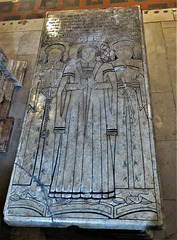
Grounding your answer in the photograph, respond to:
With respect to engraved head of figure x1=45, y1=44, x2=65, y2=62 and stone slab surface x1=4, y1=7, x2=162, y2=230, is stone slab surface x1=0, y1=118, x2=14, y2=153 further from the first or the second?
engraved head of figure x1=45, y1=44, x2=65, y2=62

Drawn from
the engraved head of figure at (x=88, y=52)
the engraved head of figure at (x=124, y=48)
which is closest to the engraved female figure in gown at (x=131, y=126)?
the engraved head of figure at (x=124, y=48)

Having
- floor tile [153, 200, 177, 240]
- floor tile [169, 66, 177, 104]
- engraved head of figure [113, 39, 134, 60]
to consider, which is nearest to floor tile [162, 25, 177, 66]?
floor tile [169, 66, 177, 104]

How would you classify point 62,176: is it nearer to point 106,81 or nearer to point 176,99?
point 106,81

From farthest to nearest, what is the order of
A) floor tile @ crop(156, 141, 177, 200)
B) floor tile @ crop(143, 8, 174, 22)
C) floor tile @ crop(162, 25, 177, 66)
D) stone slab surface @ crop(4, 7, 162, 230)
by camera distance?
floor tile @ crop(143, 8, 174, 22) < floor tile @ crop(162, 25, 177, 66) < floor tile @ crop(156, 141, 177, 200) < stone slab surface @ crop(4, 7, 162, 230)

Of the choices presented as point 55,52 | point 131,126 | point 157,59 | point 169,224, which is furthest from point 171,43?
point 169,224

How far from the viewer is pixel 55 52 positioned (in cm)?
278

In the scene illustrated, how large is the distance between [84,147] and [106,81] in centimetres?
84

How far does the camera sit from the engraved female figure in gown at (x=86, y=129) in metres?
1.91

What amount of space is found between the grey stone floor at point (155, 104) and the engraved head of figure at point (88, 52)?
1.18 m

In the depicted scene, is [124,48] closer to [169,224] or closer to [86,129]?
[86,129]

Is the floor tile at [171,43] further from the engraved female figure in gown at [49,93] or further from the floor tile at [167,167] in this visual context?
the engraved female figure in gown at [49,93]

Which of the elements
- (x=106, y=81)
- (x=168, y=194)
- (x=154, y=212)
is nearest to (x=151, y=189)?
(x=154, y=212)

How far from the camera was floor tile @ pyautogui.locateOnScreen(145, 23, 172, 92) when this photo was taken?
339cm

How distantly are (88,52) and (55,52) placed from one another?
17.0 inches
